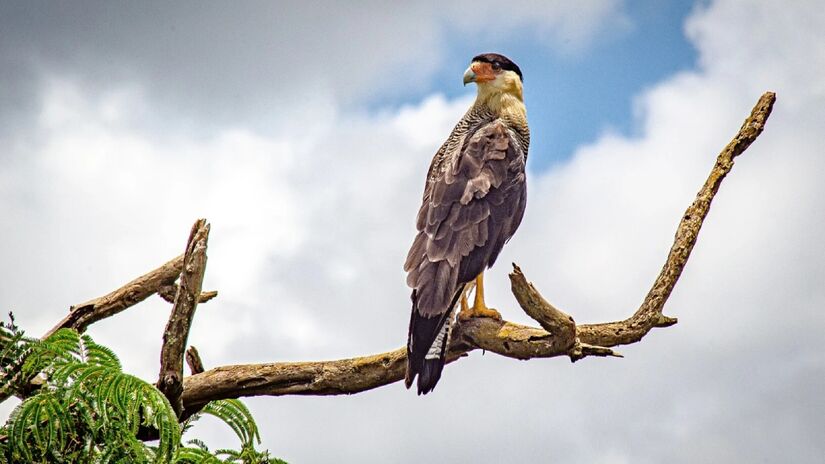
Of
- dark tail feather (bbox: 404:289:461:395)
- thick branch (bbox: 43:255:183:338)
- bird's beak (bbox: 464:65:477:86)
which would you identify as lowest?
dark tail feather (bbox: 404:289:461:395)

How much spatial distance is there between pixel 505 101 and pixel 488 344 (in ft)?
8.30

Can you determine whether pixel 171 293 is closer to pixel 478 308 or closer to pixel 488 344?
pixel 478 308

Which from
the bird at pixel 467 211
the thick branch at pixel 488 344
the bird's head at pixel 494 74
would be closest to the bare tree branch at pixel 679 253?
the thick branch at pixel 488 344

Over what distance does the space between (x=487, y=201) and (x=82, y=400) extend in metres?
3.15

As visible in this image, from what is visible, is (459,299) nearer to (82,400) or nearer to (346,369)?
(346,369)

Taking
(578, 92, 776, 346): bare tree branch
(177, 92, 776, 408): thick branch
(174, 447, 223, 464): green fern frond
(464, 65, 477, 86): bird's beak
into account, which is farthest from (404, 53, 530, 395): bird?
(174, 447, 223, 464): green fern frond

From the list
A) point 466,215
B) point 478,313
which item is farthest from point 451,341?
point 466,215

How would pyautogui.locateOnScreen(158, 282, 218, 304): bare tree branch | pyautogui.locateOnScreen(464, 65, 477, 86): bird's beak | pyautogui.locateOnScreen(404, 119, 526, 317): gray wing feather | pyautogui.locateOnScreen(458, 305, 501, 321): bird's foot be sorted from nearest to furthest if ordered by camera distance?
pyautogui.locateOnScreen(404, 119, 526, 317): gray wing feather
pyautogui.locateOnScreen(458, 305, 501, 321): bird's foot
pyautogui.locateOnScreen(158, 282, 218, 304): bare tree branch
pyautogui.locateOnScreen(464, 65, 477, 86): bird's beak

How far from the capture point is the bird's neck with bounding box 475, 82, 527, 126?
26.7ft

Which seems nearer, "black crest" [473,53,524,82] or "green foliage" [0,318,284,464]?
"green foliage" [0,318,284,464]

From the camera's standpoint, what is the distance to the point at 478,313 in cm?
681

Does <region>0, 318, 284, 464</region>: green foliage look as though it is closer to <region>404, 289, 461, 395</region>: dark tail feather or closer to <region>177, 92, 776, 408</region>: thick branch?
<region>177, 92, 776, 408</region>: thick branch

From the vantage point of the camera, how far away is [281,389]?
6.94m

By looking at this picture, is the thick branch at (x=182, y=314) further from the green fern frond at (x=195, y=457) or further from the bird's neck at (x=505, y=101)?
the bird's neck at (x=505, y=101)
